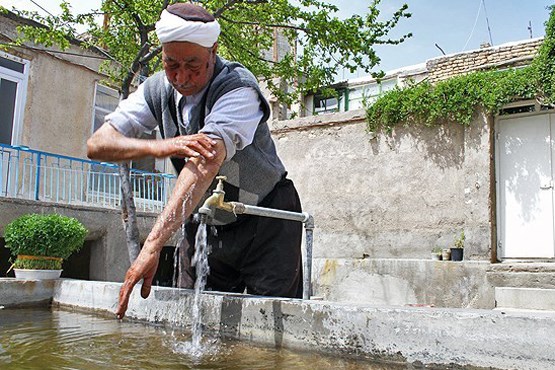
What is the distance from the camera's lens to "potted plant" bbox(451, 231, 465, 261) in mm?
7367

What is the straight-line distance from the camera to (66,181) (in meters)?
8.55

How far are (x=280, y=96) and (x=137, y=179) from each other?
3266mm

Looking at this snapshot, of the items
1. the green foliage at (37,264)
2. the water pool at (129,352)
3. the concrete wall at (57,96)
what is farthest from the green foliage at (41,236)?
the concrete wall at (57,96)

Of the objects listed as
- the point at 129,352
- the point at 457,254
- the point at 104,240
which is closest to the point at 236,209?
the point at 129,352

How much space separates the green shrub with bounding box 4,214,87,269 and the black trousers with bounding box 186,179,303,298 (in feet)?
8.31

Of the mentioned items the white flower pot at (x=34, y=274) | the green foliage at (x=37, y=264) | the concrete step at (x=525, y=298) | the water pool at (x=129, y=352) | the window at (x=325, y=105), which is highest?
the window at (x=325, y=105)

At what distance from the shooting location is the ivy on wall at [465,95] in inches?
278

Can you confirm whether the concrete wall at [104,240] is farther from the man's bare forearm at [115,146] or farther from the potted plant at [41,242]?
the man's bare forearm at [115,146]

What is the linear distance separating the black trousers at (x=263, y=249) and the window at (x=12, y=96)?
7599 mm

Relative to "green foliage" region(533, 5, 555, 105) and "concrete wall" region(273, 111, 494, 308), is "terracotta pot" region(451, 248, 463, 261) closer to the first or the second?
"concrete wall" region(273, 111, 494, 308)

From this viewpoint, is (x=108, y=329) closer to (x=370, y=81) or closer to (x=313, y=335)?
(x=313, y=335)

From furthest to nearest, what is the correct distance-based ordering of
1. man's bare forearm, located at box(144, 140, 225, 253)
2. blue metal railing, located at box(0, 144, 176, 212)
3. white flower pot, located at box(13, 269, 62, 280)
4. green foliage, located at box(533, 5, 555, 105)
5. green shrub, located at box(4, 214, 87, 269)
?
blue metal railing, located at box(0, 144, 176, 212) → green foliage, located at box(533, 5, 555, 105) → green shrub, located at box(4, 214, 87, 269) → white flower pot, located at box(13, 269, 62, 280) → man's bare forearm, located at box(144, 140, 225, 253)

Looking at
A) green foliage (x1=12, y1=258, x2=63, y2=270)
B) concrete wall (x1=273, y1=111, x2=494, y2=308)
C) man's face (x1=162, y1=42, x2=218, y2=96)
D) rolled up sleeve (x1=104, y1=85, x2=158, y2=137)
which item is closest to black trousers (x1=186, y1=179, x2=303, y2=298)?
rolled up sleeve (x1=104, y1=85, x2=158, y2=137)

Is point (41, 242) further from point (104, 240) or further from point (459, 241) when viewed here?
point (459, 241)
